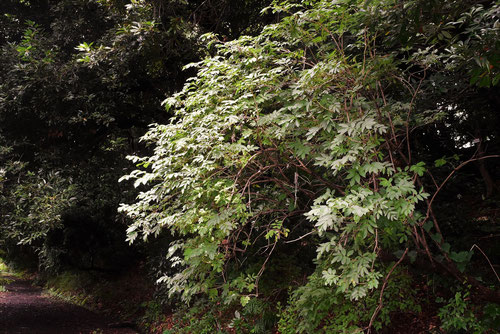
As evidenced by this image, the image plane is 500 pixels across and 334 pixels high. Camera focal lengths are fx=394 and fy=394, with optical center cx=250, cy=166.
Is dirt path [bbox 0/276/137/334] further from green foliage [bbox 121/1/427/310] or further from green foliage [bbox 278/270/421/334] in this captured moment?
green foliage [bbox 121/1/427/310]

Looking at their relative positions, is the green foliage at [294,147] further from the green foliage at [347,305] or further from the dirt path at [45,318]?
the dirt path at [45,318]

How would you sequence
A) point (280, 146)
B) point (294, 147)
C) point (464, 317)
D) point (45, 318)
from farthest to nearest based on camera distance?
point (45, 318) → point (464, 317) → point (280, 146) → point (294, 147)

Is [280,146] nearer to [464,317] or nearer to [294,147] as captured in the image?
[294,147]

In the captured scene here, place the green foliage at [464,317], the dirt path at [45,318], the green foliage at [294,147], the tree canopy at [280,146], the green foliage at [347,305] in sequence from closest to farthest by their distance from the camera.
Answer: the green foliage at [294,147]
the tree canopy at [280,146]
the green foliage at [464,317]
the green foliage at [347,305]
the dirt path at [45,318]

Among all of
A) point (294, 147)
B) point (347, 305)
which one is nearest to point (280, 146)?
point (294, 147)

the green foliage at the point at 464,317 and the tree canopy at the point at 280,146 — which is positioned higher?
the tree canopy at the point at 280,146

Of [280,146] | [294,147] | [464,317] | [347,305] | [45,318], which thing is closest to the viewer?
[294,147]

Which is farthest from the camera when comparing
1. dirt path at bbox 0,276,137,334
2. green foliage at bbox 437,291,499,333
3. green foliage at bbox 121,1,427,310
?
dirt path at bbox 0,276,137,334

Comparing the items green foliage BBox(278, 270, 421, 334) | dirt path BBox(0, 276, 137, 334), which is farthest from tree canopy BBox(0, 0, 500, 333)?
dirt path BBox(0, 276, 137, 334)

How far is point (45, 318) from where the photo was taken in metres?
9.58

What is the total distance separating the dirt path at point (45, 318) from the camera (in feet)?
27.7

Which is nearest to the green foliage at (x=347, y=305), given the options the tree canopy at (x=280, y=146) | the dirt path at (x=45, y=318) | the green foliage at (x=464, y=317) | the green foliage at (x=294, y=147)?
the tree canopy at (x=280, y=146)

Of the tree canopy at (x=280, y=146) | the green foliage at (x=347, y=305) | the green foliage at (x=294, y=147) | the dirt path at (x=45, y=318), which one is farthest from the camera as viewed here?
the dirt path at (x=45, y=318)

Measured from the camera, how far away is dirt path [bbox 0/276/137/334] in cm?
845
